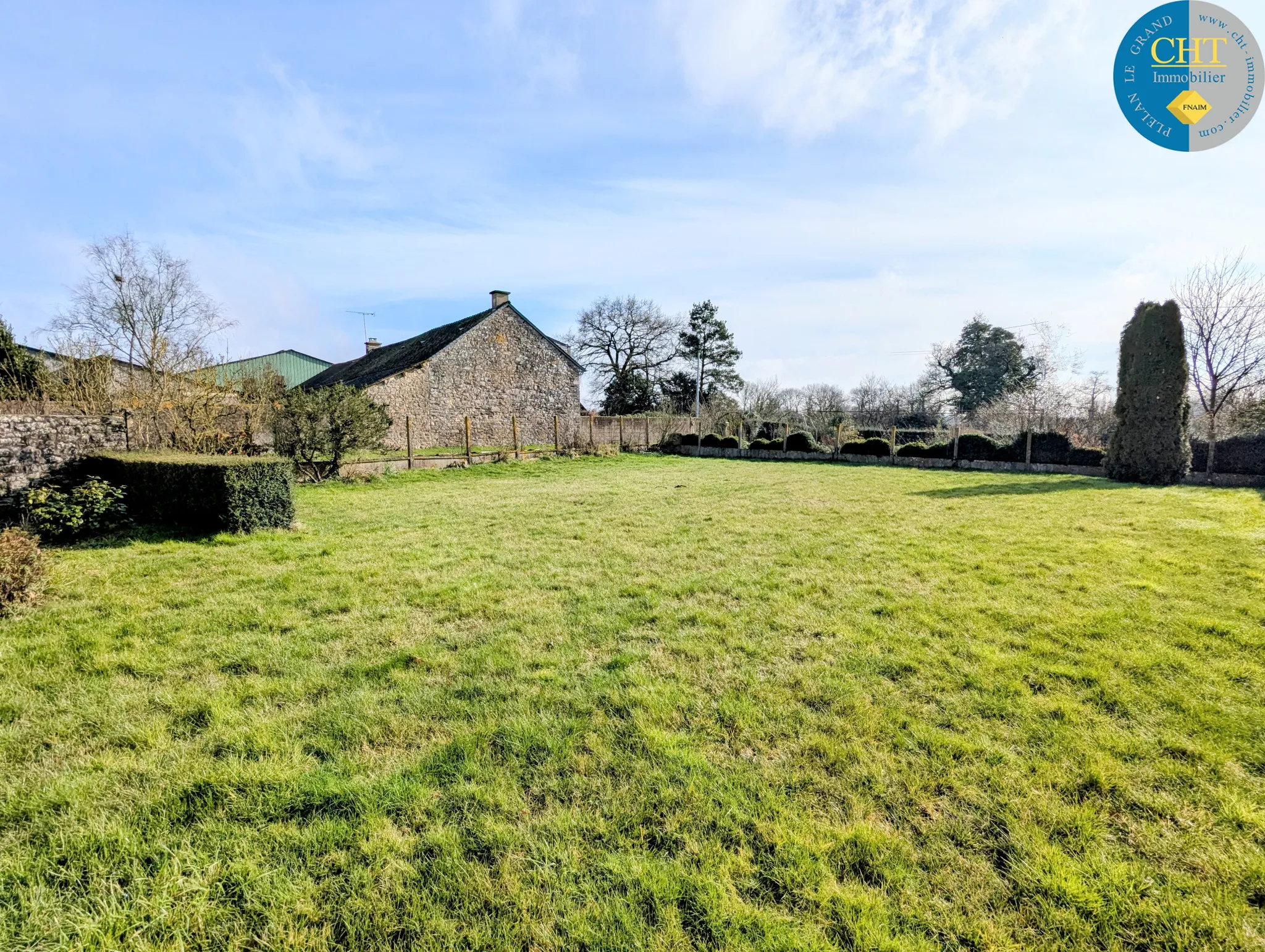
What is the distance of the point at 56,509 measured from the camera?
21.1ft

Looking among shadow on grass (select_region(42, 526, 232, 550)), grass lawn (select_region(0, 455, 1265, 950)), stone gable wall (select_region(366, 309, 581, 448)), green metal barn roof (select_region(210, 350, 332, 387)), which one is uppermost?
green metal barn roof (select_region(210, 350, 332, 387))

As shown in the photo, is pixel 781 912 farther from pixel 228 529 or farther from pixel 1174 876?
pixel 228 529

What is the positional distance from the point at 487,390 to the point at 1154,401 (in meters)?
23.4

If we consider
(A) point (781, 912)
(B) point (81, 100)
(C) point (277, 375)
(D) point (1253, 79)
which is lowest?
(A) point (781, 912)

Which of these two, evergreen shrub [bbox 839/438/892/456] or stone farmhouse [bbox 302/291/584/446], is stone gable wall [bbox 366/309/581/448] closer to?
stone farmhouse [bbox 302/291/584/446]

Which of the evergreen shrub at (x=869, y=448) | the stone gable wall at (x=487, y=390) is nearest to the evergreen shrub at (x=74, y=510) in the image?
the stone gable wall at (x=487, y=390)

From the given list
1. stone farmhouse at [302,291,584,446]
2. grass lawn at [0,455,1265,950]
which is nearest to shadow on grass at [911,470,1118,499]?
grass lawn at [0,455,1265,950]

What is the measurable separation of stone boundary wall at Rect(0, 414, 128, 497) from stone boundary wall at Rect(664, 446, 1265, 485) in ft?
66.8

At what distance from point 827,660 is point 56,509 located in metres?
9.15

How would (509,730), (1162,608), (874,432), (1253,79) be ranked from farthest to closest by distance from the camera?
(874,432), (1253,79), (1162,608), (509,730)

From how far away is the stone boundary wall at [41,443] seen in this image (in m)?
7.12

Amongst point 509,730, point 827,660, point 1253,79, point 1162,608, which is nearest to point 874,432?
point 1253,79

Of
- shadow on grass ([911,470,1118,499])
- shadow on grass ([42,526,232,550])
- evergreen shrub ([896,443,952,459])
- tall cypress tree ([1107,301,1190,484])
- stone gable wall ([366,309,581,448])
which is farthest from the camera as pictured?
stone gable wall ([366,309,581,448])

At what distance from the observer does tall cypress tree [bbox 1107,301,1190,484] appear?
12.5 meters
